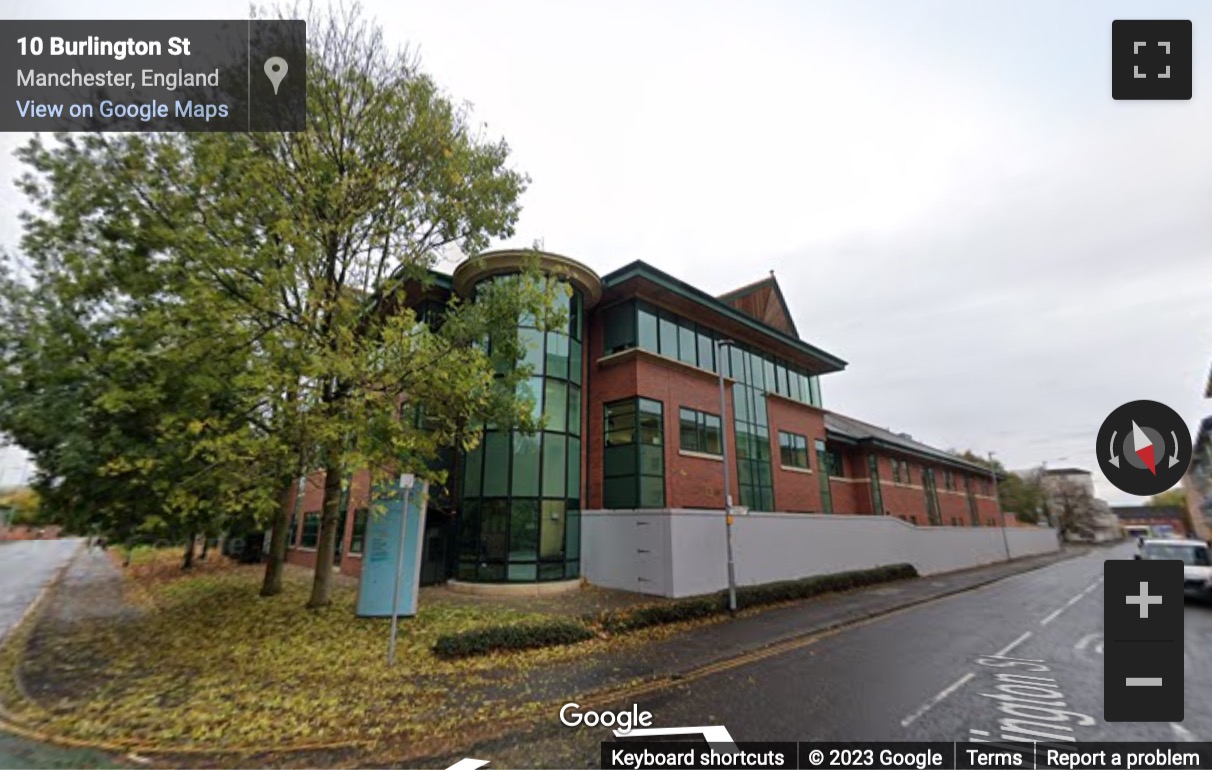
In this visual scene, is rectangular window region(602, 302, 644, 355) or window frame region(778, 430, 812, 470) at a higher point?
rectangular window region(602, 302, 644, 355)

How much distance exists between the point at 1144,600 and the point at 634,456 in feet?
44.6

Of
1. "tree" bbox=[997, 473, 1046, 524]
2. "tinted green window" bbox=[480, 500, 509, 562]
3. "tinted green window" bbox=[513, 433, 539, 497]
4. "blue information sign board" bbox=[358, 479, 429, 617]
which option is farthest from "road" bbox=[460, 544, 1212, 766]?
"tree" bbox=[997, 473, 1046, 524]

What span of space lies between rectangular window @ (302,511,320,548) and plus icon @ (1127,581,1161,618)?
2794 centimetres

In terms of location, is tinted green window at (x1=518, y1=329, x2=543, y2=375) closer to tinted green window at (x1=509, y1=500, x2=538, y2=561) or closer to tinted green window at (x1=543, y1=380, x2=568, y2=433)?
tinted green window at (x1=543, y1=380, x2=568, y2=433)

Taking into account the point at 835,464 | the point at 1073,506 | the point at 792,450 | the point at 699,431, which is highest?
the point at 699,431

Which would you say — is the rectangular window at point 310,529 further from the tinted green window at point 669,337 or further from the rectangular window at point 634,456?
the tinted green window at point 669,337

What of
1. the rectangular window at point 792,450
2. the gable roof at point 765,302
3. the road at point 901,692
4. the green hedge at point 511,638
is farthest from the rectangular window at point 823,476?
the green hedge at point 511,638

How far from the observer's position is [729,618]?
43.3ft

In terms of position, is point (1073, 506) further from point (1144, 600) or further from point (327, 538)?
point (327, 538)

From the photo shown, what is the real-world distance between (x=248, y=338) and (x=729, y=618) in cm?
1313

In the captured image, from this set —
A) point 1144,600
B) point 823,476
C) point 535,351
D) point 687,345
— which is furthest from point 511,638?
point 823,476

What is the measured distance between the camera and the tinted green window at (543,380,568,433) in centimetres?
1690

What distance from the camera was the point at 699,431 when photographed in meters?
19.9

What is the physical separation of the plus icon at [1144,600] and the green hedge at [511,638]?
8.39m
